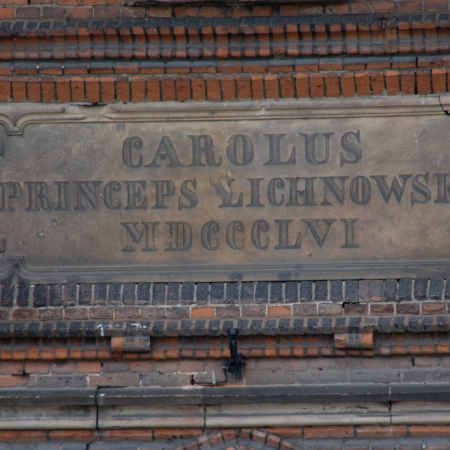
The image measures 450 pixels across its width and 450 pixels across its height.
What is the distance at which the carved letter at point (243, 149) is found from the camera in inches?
189

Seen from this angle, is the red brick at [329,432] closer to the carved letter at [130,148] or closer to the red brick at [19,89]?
the carved letter at [130,148]

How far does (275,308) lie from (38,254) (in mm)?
1643

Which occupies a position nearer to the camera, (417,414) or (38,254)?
(417,414)

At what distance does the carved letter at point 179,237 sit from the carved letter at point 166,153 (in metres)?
0.42

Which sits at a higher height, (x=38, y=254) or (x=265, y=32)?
(x=265, y=32)

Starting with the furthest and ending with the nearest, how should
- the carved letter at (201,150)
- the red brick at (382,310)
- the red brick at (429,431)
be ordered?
the carved letter at (201,150), the red brick at (382,310), the red brick at (429,431)

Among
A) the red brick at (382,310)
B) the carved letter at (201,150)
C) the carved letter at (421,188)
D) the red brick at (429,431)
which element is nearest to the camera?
the red brick at (429,431)

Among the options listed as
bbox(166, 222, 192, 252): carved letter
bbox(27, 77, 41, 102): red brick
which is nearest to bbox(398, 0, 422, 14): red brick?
bbox(166, 222, 192, 252): carved letter

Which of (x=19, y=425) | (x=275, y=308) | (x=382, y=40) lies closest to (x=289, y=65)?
(x=382, y=40)

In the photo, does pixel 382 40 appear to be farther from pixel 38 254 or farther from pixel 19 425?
pixel 19 425

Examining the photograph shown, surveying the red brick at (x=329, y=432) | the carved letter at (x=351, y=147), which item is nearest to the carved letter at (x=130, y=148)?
the carved letter at (x=351, y=147)

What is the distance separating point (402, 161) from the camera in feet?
15.5

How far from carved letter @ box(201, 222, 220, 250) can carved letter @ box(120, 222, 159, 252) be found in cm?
33

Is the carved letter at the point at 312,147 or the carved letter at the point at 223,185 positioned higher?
the carved letter at the point at 312,147
